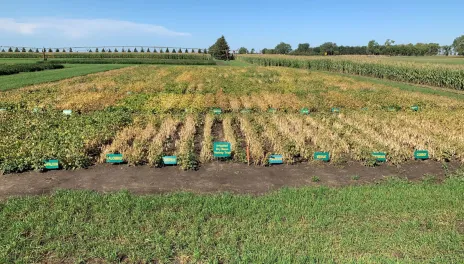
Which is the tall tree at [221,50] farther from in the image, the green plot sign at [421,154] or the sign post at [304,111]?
the green plot sign at [421,154]

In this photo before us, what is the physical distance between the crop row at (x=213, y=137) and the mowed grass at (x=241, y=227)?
6.00 feet

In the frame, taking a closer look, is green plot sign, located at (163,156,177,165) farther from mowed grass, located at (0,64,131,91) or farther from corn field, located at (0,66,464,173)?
mowed grass, located at (0,64,131,91)

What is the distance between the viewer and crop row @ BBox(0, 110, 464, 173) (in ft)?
24.4

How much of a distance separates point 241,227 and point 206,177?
6.91 feet

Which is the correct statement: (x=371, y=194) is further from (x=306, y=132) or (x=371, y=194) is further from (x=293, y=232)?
(x=306, y=132)

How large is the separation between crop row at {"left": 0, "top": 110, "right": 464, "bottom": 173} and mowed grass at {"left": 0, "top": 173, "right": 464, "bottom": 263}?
183cm

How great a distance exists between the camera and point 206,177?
662 centimetres

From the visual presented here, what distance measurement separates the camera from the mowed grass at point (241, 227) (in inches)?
160

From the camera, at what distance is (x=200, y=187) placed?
6145mm

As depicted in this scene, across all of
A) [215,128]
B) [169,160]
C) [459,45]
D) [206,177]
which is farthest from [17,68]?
[459,45]

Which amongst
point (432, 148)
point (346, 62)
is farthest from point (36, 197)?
point (346, 62)

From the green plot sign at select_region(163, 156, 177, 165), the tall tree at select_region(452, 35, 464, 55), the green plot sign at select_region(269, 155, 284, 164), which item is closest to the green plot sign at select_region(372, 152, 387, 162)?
the green plot sign at select_region(269, 155, 284, 164)

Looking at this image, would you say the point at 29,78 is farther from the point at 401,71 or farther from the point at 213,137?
the point at 401,71

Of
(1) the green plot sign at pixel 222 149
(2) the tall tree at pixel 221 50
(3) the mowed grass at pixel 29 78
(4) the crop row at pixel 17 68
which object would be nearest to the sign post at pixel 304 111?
(1) the green plot sign at pixel 222 149
